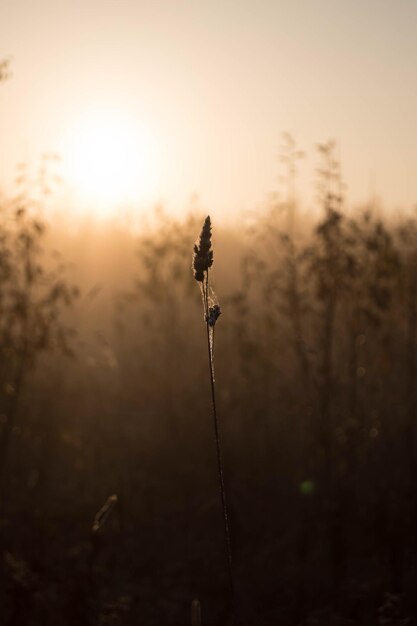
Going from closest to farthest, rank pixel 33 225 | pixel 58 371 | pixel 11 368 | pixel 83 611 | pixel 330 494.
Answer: pixel 83 611, pixel 33 225, pixel 330 494, pixel 11 368, pixel 58 371

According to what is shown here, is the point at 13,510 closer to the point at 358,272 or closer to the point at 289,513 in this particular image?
the point at 289,513

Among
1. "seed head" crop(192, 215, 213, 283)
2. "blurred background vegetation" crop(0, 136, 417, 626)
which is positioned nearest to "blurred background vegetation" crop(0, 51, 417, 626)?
"blurred background vegetation" crop(0, 136, 417, 626)

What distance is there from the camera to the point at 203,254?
2.29 meters

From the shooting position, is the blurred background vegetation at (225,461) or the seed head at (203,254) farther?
the blurred background vegetation at (225,461)

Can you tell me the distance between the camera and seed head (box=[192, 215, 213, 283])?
227 centimetres

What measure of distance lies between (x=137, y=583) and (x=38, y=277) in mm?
2576

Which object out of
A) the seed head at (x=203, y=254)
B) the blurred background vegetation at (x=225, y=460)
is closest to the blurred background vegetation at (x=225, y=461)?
the blurred background vegetation at (x=225, y=460)

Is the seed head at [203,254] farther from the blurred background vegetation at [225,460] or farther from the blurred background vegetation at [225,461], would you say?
the blurred background vegetation at [225,460]

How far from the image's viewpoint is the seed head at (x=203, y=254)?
2270 mm

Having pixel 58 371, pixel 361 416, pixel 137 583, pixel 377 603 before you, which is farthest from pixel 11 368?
pixel 377 603

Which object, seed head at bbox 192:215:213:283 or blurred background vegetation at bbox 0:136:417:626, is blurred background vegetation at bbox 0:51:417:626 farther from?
seed head at bbox 192:215:213:283

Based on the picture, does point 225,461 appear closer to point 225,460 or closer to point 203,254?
point 225,460

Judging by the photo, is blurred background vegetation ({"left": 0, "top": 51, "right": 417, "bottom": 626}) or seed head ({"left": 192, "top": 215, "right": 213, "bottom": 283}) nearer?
seed head ({"left": 192, "top": 215, "right": 213, "bottom": 283})

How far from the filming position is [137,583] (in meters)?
5.80
